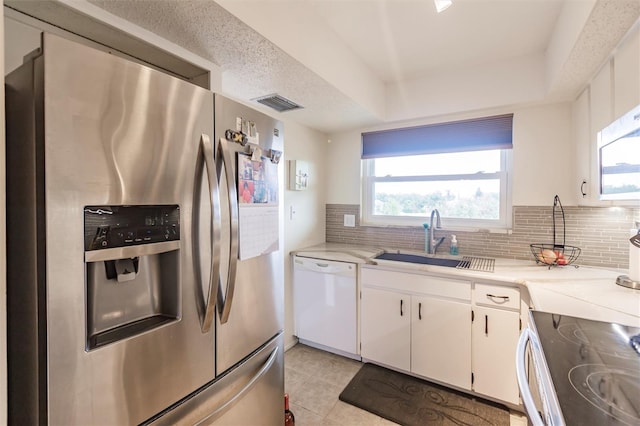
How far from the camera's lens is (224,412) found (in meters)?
1.08

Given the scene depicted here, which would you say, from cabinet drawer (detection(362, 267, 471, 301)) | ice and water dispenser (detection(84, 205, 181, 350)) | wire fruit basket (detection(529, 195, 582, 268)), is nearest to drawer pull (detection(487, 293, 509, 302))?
cabinet drawer (detection(362, 267, 471, 301))

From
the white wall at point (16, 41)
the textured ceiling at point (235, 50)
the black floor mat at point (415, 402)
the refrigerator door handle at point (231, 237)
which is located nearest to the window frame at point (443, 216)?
the textured ceiling at point (235, 50)

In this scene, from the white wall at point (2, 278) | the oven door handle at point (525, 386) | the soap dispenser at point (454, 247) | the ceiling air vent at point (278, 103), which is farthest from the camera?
the soap dispenser at point (454, 247)

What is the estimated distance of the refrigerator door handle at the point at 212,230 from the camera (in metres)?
1.01

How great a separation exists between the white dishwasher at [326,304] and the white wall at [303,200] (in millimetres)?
102

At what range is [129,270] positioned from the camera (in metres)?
0.90

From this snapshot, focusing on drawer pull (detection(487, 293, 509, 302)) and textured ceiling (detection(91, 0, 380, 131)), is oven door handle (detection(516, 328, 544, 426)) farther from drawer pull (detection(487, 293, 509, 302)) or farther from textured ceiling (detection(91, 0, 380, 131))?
textured ceiling (detection(91, 0, 380, 131))

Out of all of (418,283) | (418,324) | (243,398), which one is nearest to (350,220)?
(418,283)

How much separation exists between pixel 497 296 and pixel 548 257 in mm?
532

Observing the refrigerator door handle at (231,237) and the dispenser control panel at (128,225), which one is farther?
the refrigerator door handle at (231,237)

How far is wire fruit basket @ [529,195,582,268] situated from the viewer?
2025 millimetres

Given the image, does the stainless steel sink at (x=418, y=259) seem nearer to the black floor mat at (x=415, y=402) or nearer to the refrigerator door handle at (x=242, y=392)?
the black floor mat at (x=415, y=402)

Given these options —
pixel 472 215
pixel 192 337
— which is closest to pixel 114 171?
pixel 192 337

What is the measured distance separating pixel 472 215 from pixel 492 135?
69cm
